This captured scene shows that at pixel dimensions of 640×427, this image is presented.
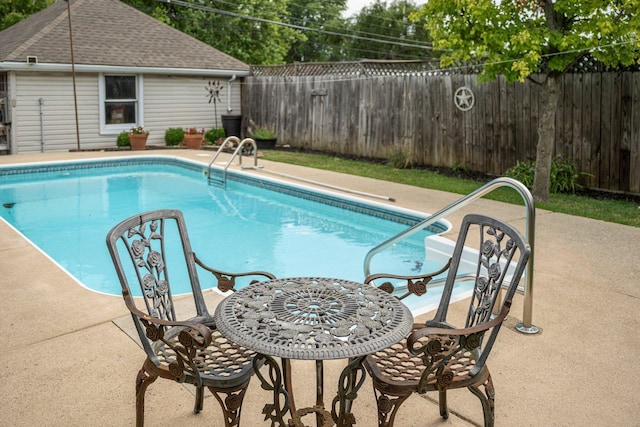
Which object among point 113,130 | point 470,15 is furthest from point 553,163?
point 113,130

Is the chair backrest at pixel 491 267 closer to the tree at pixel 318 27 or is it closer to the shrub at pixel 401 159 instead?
the shrub at pixel 401 159

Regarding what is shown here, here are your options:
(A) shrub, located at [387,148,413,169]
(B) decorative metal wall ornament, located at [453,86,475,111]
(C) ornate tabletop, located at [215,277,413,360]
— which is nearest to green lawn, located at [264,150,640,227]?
(A) shrub, located at [387,148,413,169]

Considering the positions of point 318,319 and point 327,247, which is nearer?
point 318,319

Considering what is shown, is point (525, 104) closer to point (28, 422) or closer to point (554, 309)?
point (554, 309)

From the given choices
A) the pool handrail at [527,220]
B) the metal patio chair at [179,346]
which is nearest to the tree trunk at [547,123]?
the pool handrail at [527,220]

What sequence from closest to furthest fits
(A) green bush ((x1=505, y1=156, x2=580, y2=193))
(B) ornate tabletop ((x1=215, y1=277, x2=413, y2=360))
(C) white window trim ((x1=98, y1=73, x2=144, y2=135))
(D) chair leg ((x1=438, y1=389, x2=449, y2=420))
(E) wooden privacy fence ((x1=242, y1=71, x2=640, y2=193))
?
(B) ornate tabletop ((x1=215, y1=277, x2=413, y2=360)) → (D) chair leg ((x1=438, y1=389, x2=449, y2=420)) → (E) wooden privacy fence ((x1=242, y1=71, x2=640, y2=193)) → (A) green bush ((x1=505, y1=156, x2=580, y2=193)) → (C) white window trim ((x1=98, y1=73, x2=144, y2=135))

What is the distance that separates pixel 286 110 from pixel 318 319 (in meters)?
12.8

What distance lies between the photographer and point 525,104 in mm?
9305

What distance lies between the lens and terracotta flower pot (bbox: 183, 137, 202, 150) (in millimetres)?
14237

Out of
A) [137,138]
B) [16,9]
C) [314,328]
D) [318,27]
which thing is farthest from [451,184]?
[318,27]

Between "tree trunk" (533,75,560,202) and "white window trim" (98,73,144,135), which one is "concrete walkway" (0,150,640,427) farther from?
"white window trim" (98,73,144,135)

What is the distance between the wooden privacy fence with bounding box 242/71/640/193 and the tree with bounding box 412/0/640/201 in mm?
1232

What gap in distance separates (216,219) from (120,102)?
23.3 ft

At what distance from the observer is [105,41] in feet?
47.1
